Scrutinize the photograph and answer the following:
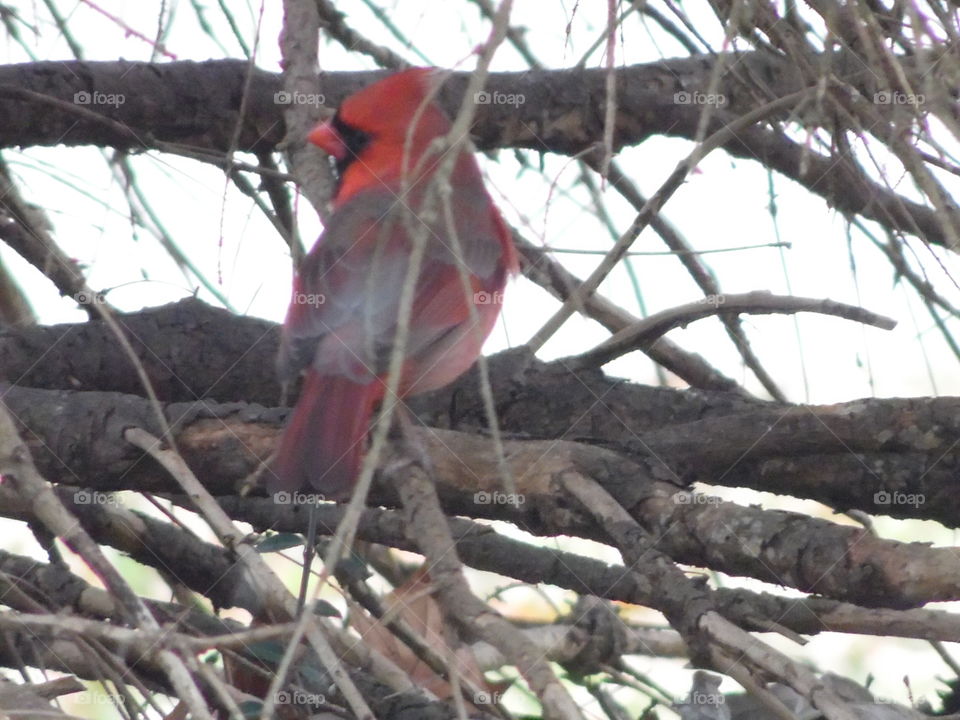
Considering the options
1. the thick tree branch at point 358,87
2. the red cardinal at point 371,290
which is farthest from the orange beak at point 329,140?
the thick tree branch at point 358,87

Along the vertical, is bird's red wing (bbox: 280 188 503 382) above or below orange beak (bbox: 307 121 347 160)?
below

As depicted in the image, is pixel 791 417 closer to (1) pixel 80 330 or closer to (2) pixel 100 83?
(1) pixel 80 330

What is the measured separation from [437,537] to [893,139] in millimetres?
946

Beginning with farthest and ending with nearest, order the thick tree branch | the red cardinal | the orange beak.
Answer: the orange beak
the thick tree branch
the red cardinal

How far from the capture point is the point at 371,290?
249cm

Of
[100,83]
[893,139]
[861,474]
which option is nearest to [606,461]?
[861,474]

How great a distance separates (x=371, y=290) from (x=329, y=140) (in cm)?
148

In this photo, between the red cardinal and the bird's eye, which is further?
the bird's eye

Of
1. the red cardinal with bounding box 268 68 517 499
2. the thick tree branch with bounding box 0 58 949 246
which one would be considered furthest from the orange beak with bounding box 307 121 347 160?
the thick tree branch with bounding box 0 58 949 246

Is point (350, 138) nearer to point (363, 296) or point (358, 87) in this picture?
point (358, 87)

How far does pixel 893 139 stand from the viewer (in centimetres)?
185

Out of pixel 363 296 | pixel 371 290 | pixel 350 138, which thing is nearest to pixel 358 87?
pixel 350 138

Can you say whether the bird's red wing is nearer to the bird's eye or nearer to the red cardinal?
the red cardinal

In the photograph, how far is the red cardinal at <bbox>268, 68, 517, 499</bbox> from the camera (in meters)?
2.76
